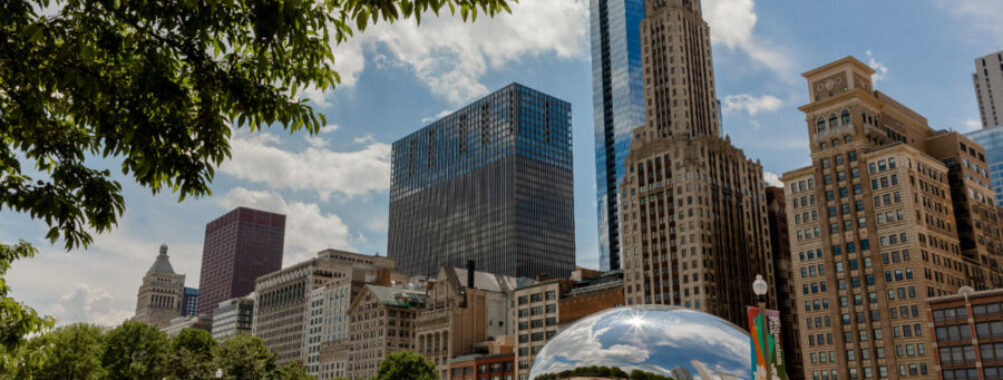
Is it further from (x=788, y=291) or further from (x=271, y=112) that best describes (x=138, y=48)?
(x=788, y=291)

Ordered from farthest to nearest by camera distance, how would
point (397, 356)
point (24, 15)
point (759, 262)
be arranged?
1. point (759, 262)
2. point (397, 356)
3. point (24, 15)

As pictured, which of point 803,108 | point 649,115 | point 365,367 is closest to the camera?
point 803,108

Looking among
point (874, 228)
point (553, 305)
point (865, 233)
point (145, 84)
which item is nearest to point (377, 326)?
point (553, 305)

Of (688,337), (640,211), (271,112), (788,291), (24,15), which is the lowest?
(688,337)

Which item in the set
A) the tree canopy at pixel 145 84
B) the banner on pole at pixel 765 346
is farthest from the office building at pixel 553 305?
the tree canopy at pixel 145 84

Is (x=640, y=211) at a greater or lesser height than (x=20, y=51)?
greater

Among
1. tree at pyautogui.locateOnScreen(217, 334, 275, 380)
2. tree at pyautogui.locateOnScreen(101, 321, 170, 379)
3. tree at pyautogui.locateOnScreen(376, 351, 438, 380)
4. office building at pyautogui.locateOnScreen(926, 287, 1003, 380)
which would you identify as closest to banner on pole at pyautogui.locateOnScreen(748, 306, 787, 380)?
tree at pyautogui.locateOnScreen(217, 334, 275, 380)

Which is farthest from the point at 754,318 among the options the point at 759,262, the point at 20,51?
the point at 759,262

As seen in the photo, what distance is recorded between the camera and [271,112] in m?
10.5

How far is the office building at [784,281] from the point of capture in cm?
14788

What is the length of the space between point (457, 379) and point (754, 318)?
143765 mm

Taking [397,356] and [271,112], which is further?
[397,356]

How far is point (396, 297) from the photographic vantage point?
188m

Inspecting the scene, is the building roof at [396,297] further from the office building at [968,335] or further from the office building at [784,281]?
the office building at [968,335]
